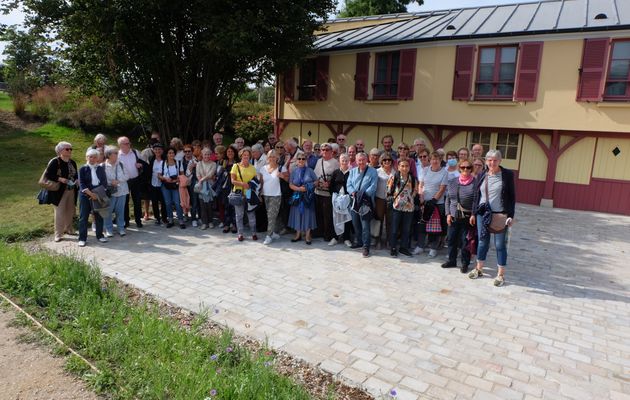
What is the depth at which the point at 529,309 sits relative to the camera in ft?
17.8

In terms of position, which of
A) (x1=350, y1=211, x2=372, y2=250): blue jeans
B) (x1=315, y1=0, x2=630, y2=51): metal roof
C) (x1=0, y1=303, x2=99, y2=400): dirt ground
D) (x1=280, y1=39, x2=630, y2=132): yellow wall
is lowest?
(x1=0, y1=303, x2=99, y2=400): dirt ground

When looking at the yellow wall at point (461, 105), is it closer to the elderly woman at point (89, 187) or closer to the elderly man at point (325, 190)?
the elderly man at point (325, 190)

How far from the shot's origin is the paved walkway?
3947 millimetres

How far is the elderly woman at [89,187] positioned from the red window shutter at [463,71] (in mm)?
10442

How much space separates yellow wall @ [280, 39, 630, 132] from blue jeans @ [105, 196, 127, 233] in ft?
31.7

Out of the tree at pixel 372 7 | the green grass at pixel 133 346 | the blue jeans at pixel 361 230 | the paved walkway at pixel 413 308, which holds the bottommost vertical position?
the paved walkway at pixel 413 308

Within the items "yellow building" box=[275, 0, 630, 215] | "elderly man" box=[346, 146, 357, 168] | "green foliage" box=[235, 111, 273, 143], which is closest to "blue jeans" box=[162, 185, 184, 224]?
"elderly man" box=[346, 146, 357, 168]

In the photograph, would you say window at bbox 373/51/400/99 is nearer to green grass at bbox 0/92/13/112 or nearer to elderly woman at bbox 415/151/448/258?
elderly woman at bbox 415/151/448/258

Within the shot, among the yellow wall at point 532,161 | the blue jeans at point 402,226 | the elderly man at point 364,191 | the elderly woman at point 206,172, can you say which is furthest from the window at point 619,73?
the elderly woman at point 206,172

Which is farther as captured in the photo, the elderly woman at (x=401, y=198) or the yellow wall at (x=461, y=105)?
the yellow wall at (x=461, y=105)

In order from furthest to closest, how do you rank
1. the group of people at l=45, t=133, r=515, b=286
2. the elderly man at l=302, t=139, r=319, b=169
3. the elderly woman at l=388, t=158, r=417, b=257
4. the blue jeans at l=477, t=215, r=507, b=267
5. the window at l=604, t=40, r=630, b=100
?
the window at l=604, t=40, r=630, b=100, the elderly man at l=302, t=139, r=319, b=169, the elderly woman at l=388, t=158, r=417, b=257, the group of people at l=45, t=133, r=515, b=286, the blue jeans at l=477, t=215, r=507, b=267

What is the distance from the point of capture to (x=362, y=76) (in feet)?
50.6

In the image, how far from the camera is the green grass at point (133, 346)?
11.1 ft

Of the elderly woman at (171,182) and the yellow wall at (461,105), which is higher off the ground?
the yellow wall at (461,105)
